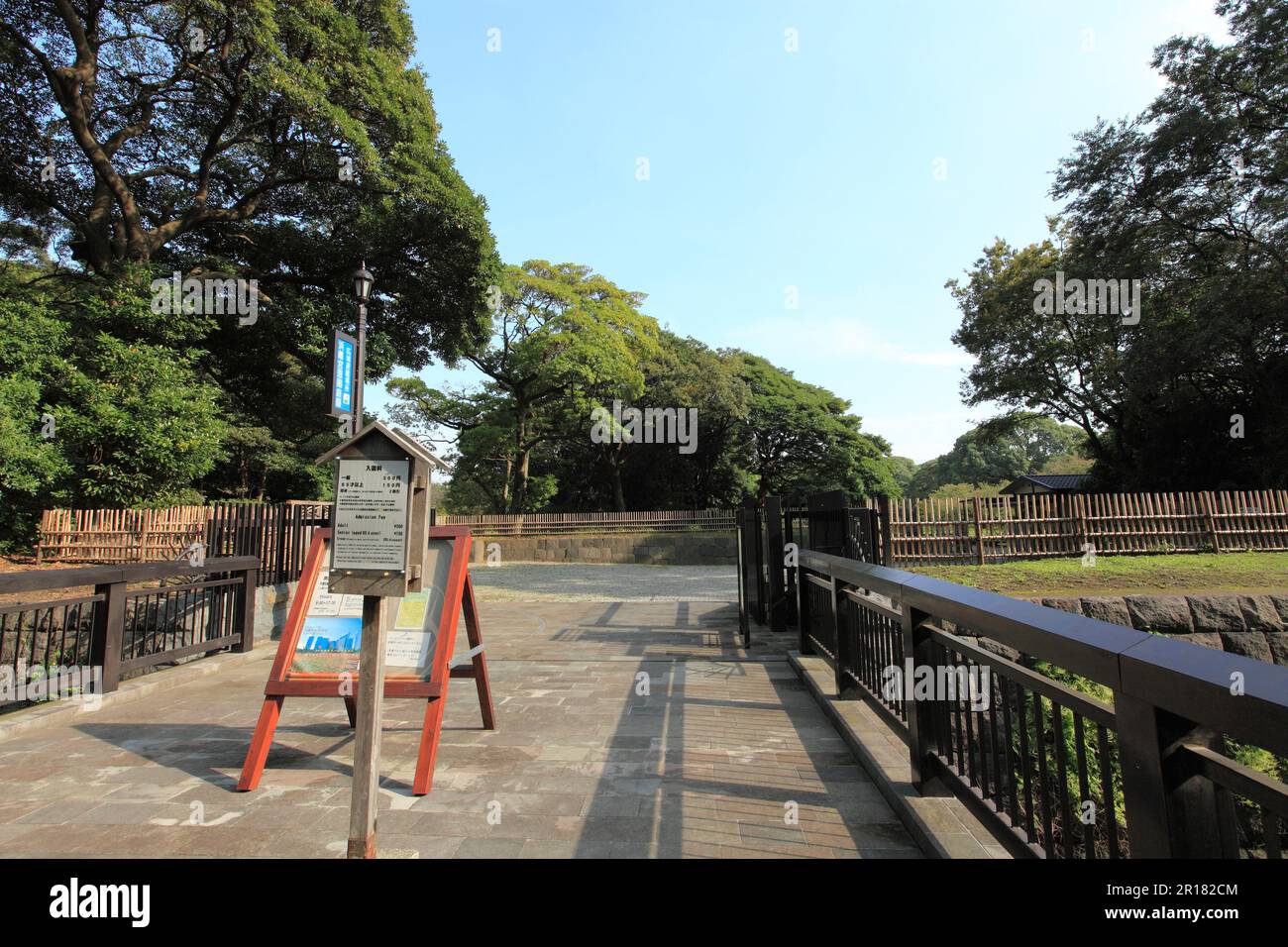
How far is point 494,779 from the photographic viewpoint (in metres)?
3.26

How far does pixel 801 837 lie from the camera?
8.52ft

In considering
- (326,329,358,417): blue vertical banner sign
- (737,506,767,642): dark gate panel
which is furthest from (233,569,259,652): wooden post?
(737,506,767,642): dark gate panel

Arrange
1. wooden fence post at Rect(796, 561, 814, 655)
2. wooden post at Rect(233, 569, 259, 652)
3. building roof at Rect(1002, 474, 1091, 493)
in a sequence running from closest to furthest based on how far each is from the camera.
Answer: wooden fence post at Rect(796, 561, 814, 655) → wooden post at Rect(233, 569, 259, 652) → building roof at Rect(1002, 474, 1091, 493)

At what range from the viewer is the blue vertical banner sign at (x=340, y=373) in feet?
32.8

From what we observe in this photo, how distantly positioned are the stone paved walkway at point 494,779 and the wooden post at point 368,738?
18 centimetres

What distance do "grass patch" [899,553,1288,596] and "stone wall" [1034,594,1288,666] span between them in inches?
17.2

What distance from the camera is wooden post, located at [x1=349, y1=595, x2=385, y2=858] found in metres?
2.39

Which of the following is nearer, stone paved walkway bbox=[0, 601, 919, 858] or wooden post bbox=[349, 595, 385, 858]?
wooden post bbox=[349, 595, 385, 858]

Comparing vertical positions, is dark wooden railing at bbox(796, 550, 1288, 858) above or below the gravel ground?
above

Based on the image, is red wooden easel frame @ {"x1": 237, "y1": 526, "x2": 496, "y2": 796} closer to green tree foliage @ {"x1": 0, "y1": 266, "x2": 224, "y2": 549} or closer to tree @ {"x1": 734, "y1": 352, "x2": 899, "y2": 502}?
green tree foliage @ {"x1": 0, "y1": 266, "x2": 224, "y2": 549}

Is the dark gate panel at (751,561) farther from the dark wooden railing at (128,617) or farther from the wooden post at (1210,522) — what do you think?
the wooden post at (1210,522)

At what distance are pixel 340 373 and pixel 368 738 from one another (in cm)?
920
